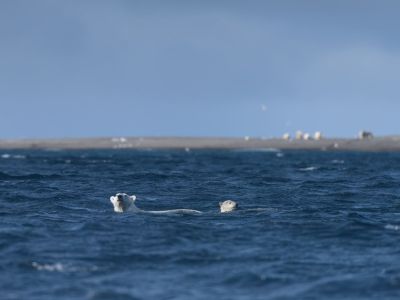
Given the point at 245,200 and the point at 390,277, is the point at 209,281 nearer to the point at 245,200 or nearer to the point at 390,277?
the point at 390,277

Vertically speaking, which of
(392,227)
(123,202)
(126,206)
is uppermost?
(123,202)

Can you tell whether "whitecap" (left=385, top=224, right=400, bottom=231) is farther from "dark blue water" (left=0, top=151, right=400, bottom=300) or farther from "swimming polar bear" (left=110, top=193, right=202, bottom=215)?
"swimming polar bear" (left=110, top=193, right=202, bottom=215)

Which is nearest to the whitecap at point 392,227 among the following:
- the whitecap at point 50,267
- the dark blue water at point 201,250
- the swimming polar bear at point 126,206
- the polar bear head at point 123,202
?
the dark blue water at point 201,250

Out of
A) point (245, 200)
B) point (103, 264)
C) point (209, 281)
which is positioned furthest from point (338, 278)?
point (245, 200)

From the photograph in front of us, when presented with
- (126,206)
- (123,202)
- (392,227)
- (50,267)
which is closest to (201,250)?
(50,267)

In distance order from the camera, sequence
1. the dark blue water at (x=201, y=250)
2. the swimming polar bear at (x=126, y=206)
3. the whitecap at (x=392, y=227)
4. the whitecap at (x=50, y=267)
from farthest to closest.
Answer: the swimming polar bear at (x=126, y=206) → the whitecap at (x=392, y=227) → the whitecap at (x=50, y=267) → the dark blue water at (x=201, y=250)

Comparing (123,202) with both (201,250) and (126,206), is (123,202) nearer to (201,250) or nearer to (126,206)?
(126,206)

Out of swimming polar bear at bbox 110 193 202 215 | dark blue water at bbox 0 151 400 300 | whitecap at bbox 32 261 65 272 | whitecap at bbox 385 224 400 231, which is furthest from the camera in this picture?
swimming polar bear at bbox 110 193 202 215

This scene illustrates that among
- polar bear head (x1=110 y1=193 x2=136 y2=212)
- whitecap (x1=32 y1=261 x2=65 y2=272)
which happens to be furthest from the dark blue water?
polar bear head (x1=110 y1=193 x2=136 y2=212)

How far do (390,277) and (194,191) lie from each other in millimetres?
25481

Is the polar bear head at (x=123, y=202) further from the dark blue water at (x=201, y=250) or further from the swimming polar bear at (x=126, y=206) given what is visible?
the dark blue water at (x=201, y=250)

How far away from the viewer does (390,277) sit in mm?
19891

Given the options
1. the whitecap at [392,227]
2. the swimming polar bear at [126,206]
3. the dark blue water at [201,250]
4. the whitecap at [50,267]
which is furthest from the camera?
the swimming polar bear at [126,206]

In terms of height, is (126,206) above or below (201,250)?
above
